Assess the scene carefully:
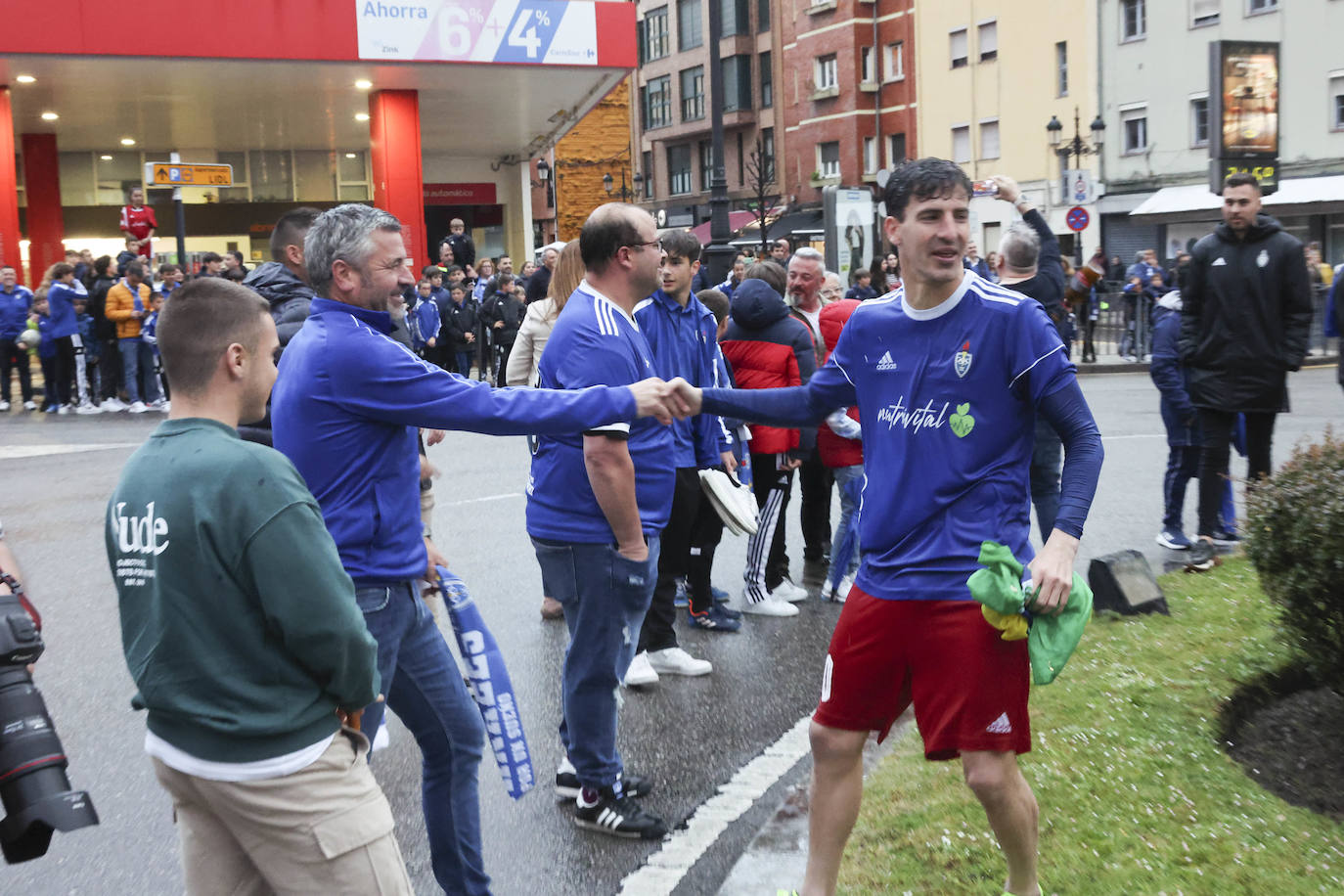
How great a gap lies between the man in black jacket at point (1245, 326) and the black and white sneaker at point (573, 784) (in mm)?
4276

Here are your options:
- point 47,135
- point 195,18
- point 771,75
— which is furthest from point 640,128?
point 195,18

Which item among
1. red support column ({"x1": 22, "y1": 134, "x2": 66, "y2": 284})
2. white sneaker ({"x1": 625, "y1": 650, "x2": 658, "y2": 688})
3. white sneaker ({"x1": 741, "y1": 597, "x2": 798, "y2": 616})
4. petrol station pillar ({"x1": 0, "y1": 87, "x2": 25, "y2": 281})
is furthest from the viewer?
red support column ({"x1": 22, "y1": 134, "x2": 66, "y2": 284})

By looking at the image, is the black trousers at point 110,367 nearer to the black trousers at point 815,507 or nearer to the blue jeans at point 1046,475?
the black trousers at point 815,507

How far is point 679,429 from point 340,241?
3004mm

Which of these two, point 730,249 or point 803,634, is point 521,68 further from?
point 803,634

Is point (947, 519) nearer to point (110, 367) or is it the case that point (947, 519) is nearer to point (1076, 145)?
point (110, 367)

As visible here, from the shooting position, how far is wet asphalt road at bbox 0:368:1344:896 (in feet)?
14.3

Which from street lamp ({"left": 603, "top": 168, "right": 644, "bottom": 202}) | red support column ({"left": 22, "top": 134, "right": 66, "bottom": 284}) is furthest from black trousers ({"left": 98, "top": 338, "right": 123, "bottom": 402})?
street lamp ({"left": 603, "top": 168, "right": 644, "bottom": 202})

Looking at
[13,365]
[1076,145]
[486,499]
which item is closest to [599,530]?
[486,499]

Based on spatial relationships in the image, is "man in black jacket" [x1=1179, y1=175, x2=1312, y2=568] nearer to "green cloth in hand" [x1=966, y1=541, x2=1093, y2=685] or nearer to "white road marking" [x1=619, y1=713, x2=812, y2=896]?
"white road marking" [x1=619, y1=713, x2=812, y2=896]

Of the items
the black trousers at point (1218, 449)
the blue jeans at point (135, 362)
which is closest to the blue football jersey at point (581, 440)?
the black trousers at point (1218, 449)

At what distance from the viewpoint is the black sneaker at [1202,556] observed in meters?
7.62

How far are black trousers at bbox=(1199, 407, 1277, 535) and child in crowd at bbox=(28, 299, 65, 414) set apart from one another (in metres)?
16.4

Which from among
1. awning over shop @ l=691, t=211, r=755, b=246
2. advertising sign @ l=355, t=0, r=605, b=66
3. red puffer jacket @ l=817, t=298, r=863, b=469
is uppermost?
advertising sign @ l=355, t=0, r=605, b=66
